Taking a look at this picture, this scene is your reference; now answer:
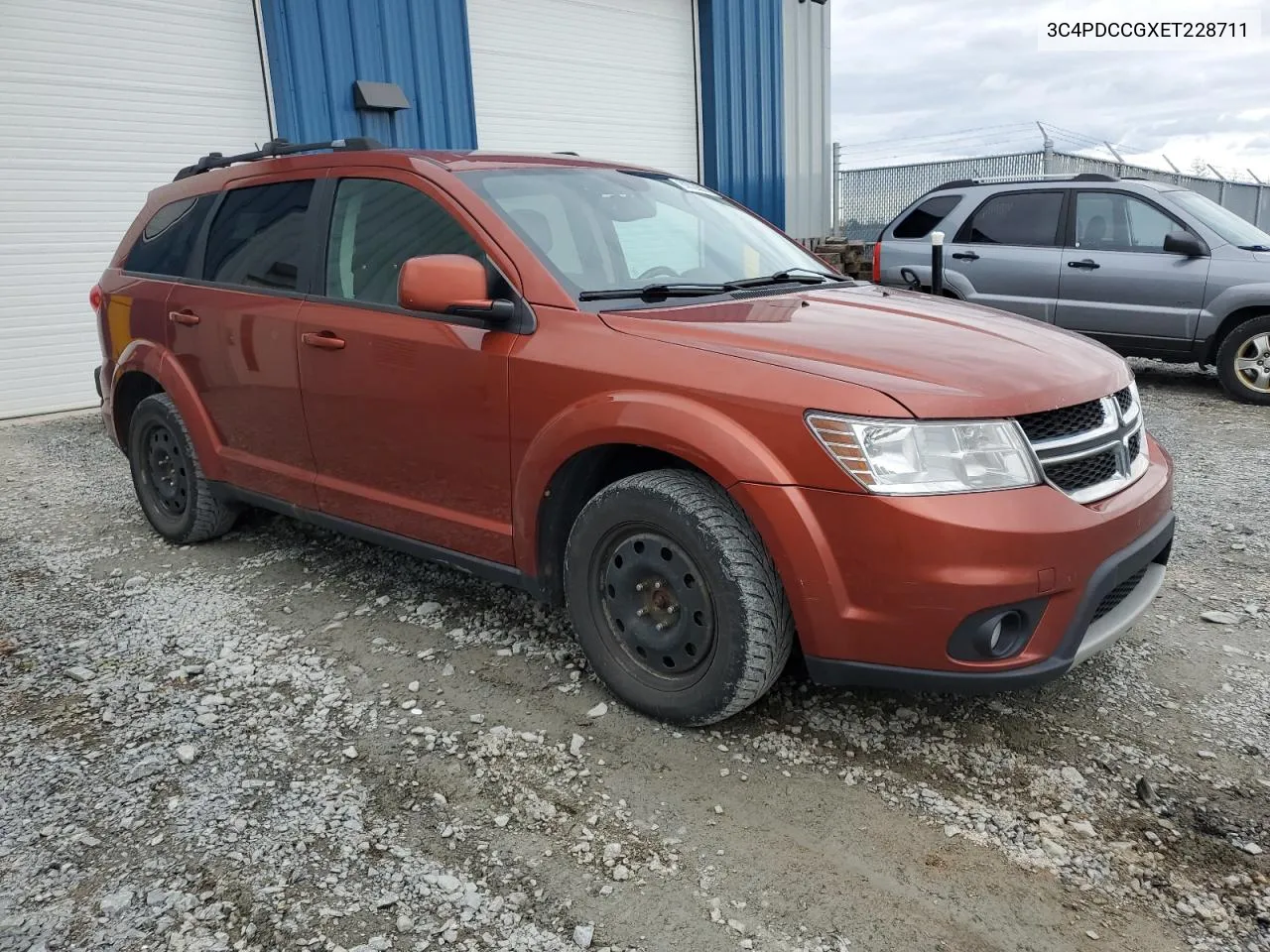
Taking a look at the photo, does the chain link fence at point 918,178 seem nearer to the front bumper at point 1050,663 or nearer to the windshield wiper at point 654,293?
the windshield wiper at point 654,293

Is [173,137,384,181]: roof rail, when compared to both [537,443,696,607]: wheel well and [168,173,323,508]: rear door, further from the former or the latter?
[537,443,696,607]: wheel well

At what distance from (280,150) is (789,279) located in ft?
7.46

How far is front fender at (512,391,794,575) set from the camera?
2.51m

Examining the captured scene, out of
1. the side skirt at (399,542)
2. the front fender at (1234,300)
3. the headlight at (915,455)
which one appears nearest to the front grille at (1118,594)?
the headlight at (915,455)

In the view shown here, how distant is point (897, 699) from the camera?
10.1 ft

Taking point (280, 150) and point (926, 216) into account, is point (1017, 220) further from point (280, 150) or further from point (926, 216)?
point (280, 150)

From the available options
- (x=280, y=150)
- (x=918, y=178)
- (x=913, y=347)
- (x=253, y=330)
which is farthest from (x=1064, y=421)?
(x=918, y=178)

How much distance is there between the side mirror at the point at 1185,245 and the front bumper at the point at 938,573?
596cm

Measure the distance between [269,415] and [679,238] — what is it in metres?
1.78

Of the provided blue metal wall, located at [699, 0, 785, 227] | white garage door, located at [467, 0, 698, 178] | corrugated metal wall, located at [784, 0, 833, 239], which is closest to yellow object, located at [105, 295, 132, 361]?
white garage door, located at [467, 0, 698, 178]

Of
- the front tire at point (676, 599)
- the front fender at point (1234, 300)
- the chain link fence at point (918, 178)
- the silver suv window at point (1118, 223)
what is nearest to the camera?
the front tire at point (676, 599)

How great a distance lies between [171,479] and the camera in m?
4.68

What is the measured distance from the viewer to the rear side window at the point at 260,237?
150 inches

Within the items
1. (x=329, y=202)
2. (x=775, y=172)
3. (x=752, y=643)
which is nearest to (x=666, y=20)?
(x=775, y=172)
